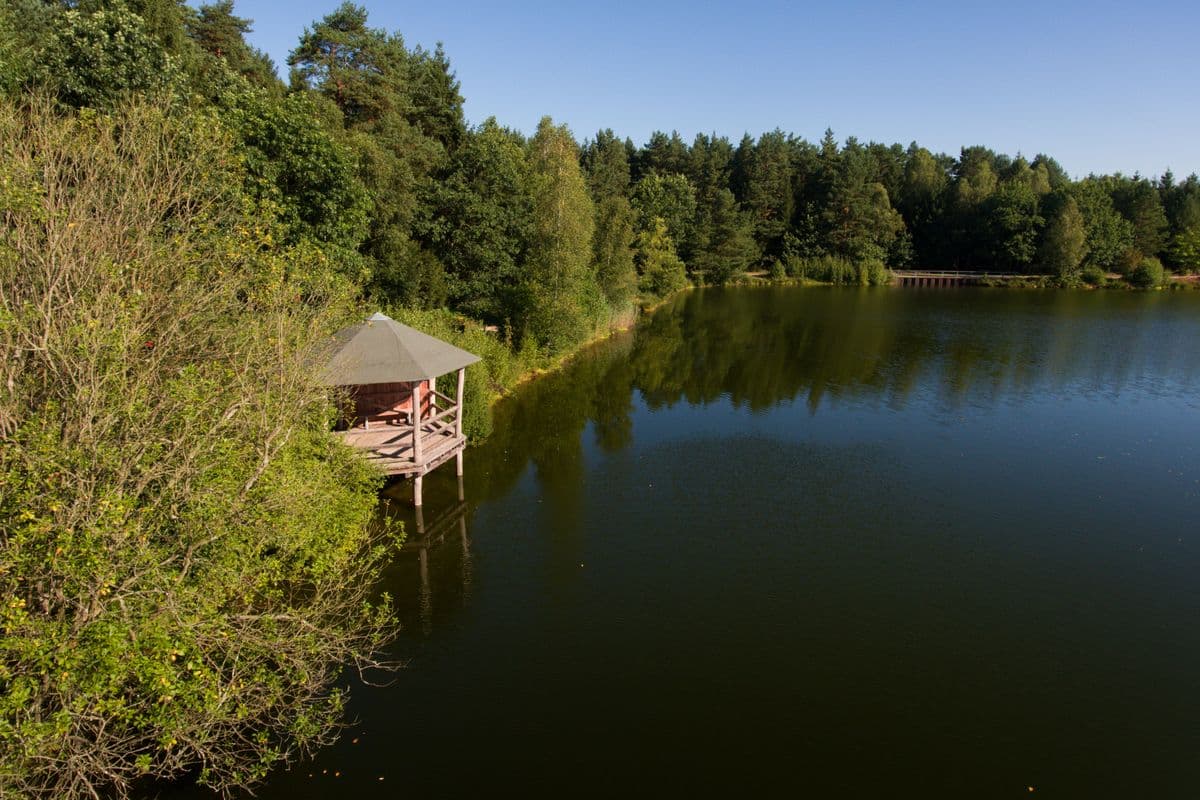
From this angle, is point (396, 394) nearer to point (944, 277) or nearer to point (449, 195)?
point (449, 195)

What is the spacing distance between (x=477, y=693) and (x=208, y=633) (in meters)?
3.95

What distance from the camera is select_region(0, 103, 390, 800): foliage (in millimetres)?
6828

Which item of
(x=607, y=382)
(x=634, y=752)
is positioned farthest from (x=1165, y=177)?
(x=634, y=752)

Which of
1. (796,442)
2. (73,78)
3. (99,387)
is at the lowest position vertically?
(796,442)

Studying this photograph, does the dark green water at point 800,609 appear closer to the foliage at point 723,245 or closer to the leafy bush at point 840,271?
the foliage at point 723,245

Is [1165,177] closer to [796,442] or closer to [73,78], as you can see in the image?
[796,442]

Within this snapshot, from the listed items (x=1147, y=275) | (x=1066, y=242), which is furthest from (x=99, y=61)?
(x=1147, y=275)

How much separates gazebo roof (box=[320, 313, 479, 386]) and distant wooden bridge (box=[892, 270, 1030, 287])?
73434mm

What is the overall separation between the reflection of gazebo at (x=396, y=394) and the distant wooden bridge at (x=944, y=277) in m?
72.6

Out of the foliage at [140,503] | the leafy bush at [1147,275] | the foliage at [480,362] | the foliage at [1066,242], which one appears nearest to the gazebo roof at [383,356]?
the foliage at [480,362]

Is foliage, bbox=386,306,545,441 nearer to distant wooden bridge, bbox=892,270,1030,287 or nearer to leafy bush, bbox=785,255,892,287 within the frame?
leafy bush, bbox=785,255,892,287

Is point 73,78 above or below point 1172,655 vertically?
above

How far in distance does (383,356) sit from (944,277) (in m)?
79.4

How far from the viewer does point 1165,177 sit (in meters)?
89.4
